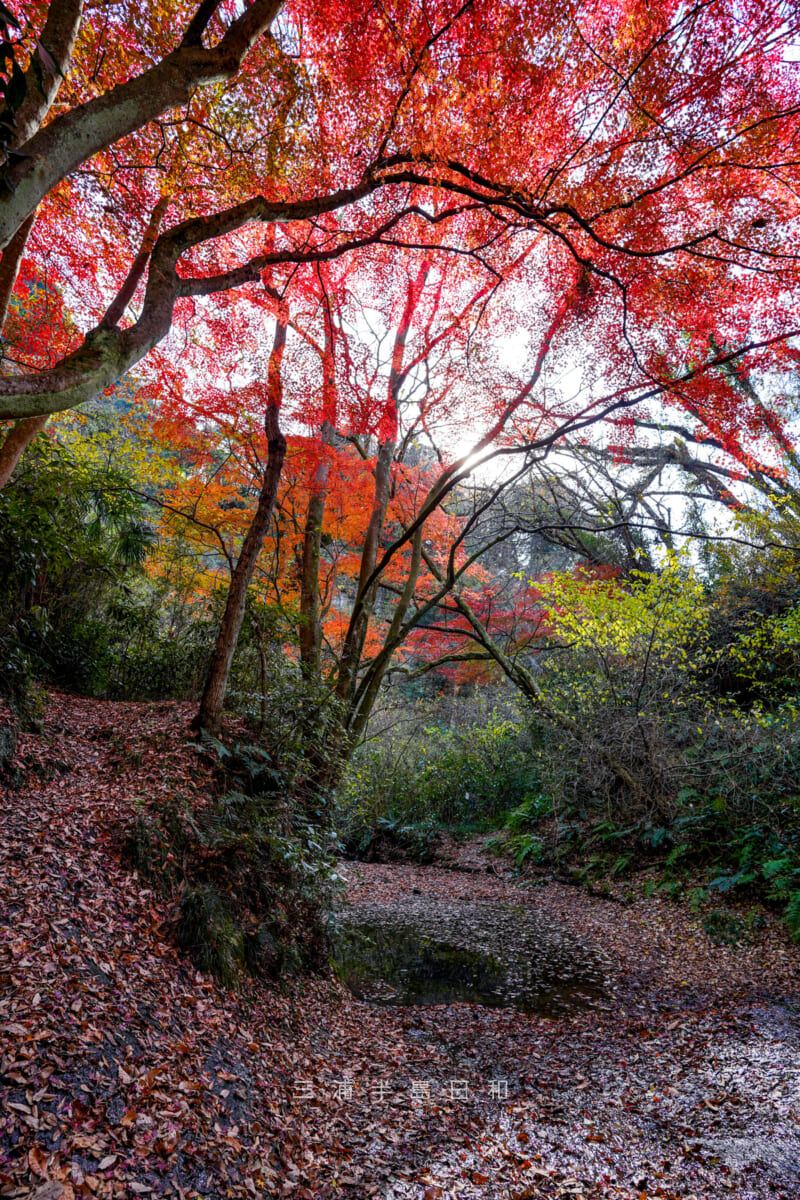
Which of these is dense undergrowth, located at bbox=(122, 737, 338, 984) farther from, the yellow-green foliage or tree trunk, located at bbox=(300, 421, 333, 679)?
the yellow-green foliage

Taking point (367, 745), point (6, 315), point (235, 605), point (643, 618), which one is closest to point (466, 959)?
point (235, 605)

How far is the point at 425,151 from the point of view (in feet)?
13.2

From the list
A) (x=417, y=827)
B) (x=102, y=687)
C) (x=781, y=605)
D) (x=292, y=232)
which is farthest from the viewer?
(x=417, y=827)

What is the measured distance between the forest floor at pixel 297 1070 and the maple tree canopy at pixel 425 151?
112 inches

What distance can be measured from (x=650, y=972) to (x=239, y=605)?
5163mm

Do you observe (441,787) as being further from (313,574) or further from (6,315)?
(6,315)

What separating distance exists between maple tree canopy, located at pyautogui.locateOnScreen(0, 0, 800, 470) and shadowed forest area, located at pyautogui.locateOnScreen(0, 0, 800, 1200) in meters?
0.04

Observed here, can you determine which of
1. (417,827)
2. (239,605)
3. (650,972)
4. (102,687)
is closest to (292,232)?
(239,605)

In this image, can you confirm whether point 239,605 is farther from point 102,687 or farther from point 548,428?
point 548,428

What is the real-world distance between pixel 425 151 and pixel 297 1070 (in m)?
6.07

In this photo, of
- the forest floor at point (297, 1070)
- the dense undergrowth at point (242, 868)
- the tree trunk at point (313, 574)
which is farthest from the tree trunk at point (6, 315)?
the tree trunk at point (313, 574)

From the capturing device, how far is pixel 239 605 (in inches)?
191

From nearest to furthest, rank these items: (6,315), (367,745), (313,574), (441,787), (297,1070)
Answer: (297,1070) → (6,315) → (313,574) → (367,745) → (441,787)

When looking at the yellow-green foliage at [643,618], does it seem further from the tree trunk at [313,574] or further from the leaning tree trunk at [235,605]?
the leaning tree trunk at [235,605]
